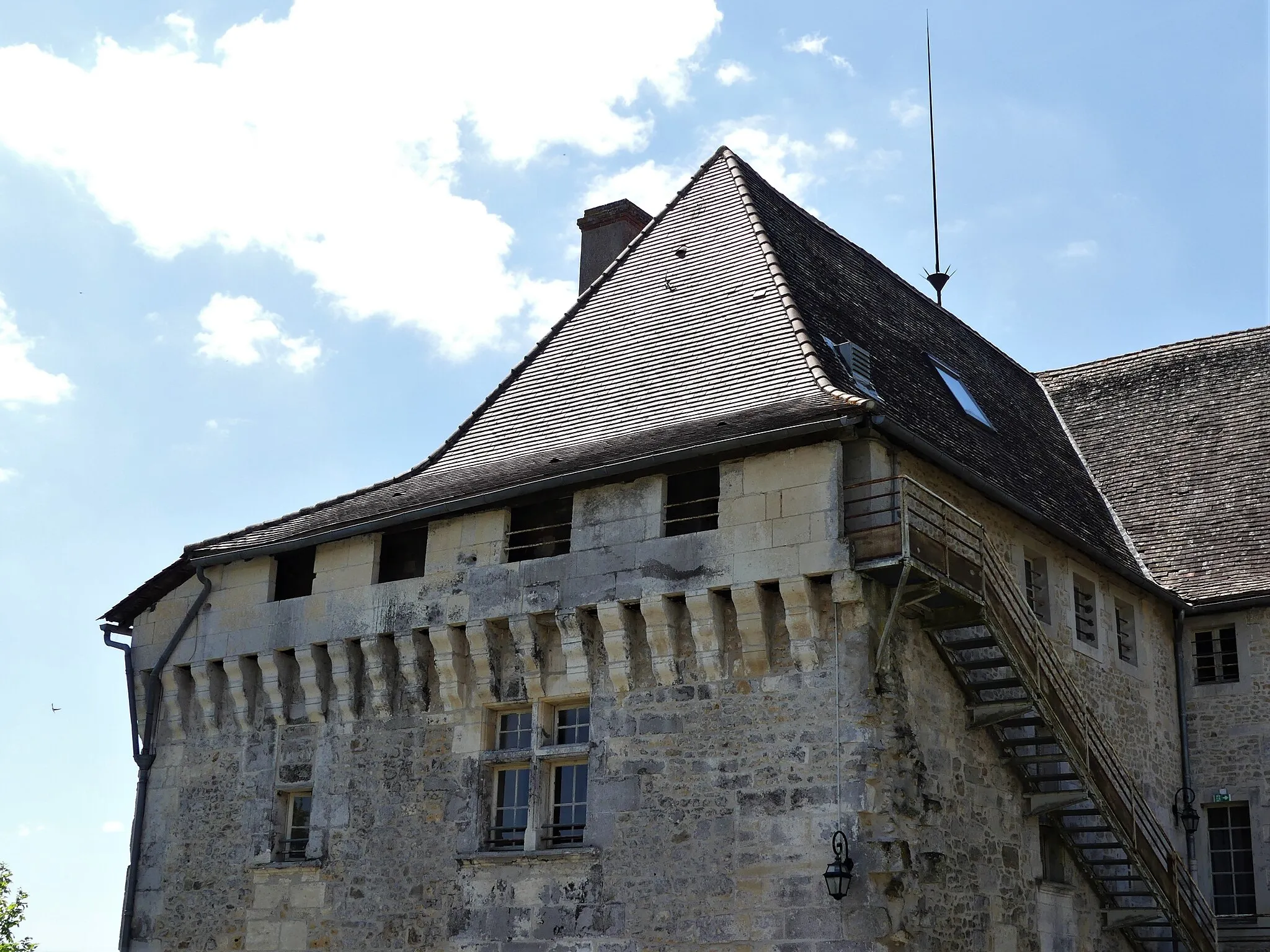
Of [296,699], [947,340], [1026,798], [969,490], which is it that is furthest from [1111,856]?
[296,699]

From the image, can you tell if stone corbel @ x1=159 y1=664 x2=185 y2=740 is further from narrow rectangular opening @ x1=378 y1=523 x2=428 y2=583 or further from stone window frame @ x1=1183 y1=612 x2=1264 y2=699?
stone window frame @ x1=1183 y1=612 x2=1264 y2=699

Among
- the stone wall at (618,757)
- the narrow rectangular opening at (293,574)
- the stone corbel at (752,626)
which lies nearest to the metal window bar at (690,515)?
the stone wall at (618,757)

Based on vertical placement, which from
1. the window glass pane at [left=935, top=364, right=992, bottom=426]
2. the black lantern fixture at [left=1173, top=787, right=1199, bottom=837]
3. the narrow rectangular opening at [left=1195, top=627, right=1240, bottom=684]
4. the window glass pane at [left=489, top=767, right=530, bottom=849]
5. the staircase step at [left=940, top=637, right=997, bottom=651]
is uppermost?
the window glass pane at [left=935, top=364, right=992, bottom=426]

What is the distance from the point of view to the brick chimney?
2042 centimetres

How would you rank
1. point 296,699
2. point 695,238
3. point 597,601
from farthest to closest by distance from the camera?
1. point 695,238
2. point 296,699
3. point 597,601

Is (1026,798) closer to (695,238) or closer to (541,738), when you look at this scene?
(541,738)

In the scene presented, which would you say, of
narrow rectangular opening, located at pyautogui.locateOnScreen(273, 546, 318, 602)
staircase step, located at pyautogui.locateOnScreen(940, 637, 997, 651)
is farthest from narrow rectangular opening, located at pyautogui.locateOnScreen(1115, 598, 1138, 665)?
narrow rectangular opening, located at pyautogui.locateOnScreen(273, 546, 318, 602)

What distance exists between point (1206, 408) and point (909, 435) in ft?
32.2

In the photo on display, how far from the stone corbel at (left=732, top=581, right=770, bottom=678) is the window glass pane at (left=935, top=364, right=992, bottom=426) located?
5.26 m

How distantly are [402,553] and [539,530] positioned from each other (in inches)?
80.3

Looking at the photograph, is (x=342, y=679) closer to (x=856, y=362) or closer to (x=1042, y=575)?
(x=856, y=362)

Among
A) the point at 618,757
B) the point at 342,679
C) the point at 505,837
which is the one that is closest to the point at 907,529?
the point at 618,757

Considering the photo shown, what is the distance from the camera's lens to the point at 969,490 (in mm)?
15492

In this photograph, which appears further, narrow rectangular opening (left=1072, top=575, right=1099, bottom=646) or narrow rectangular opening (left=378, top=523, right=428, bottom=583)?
narrow rectangular opening (left=1072, top=575, right=1099, bottom=646)
